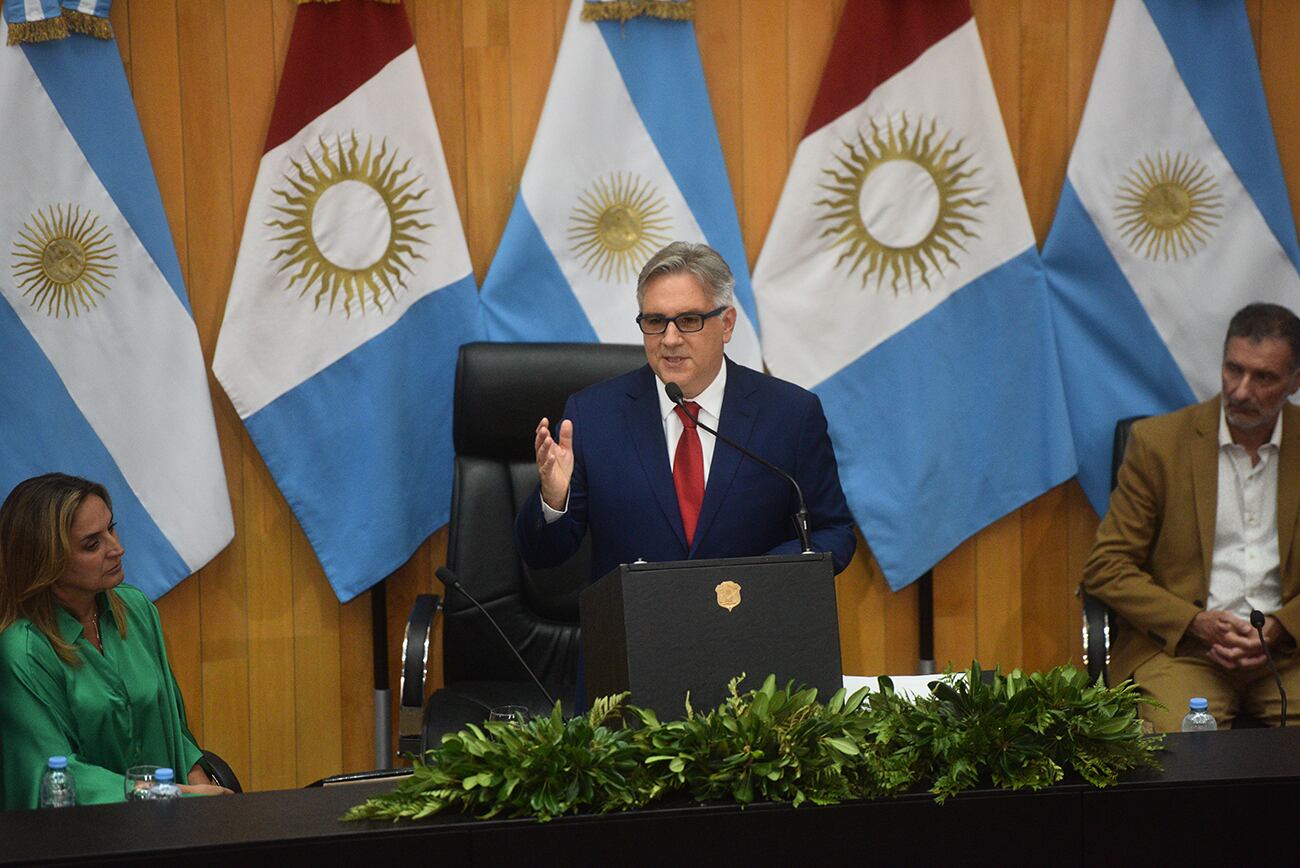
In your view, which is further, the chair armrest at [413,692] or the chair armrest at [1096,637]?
the chair armrest at [1096,637]

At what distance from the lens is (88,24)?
3.52 m

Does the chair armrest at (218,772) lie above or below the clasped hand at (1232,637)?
below

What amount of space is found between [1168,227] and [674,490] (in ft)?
6.66

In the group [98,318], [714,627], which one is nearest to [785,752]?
[714,627]

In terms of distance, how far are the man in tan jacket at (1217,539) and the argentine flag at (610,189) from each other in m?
Result: 1.04

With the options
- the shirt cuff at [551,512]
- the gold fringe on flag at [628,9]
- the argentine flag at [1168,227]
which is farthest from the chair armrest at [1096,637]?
the gold fringe on flag at [628,9]

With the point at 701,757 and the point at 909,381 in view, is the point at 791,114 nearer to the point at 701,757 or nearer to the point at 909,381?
the point at 909,381

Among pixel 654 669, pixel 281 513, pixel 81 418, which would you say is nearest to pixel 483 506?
pixel 281 513

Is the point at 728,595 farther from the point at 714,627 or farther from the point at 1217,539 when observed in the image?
the point at 1217,539

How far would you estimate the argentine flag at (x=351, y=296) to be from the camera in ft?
12.0

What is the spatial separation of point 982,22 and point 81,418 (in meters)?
2.62

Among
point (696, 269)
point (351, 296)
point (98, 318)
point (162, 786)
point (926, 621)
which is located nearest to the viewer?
point (162, 786)

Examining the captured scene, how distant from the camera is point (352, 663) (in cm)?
396

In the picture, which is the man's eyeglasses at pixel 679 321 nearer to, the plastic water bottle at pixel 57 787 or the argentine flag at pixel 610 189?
the argentine flag at pixel 610 189
